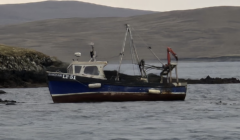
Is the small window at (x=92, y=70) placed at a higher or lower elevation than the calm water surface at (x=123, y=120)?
higher

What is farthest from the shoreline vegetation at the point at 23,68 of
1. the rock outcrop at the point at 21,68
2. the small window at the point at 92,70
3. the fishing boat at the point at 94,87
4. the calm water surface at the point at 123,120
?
the fishing boat at the point at 94,87

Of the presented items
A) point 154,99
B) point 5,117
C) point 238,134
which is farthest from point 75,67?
point 238,134

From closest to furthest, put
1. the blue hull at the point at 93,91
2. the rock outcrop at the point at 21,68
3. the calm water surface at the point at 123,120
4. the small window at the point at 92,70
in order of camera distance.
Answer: the calm water surface at the point at 123,120
the blue hull at the point at 93,91
the small window at the point at 92,70
the rock outcrop at the point at 21,68

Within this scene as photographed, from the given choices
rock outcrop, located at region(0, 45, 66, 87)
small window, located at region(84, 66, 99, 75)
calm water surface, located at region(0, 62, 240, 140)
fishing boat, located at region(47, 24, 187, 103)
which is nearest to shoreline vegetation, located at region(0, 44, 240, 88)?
rock outcrop, located at region(0, 45, 66, 87)

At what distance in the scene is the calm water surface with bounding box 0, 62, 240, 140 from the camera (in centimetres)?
2894

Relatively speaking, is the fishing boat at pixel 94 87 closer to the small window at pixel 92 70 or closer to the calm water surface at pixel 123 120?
the small window at pixel 92 70

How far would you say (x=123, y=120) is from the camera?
3459 centimetres

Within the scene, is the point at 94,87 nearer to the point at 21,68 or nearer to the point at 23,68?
the point at 21,68

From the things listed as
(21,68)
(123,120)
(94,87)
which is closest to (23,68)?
(21,68)

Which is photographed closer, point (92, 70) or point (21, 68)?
point (92, 70)

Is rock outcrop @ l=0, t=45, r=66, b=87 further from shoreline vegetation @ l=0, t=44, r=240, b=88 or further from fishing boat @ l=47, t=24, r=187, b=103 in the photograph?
fishing boat @ l=47, t=24, r=187, b=103

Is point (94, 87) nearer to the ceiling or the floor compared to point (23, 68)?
nearer to the floor

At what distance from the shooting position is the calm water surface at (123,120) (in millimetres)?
28938

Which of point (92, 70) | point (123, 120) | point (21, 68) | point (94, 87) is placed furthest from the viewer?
point (21, 68)
